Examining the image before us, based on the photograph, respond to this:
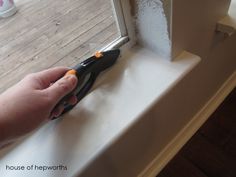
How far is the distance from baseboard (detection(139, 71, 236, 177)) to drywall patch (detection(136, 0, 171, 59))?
0.41m

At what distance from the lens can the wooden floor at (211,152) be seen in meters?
0.90

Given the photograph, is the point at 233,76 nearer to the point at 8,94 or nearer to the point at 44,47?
the point at 44,47

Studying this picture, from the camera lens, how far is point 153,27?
567 millimetres

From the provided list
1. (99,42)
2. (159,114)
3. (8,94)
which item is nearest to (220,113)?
(159,114)

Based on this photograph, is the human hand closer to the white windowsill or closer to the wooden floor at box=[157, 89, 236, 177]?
the white windowsill

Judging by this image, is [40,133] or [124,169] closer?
[40,133]

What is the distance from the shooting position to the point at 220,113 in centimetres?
103

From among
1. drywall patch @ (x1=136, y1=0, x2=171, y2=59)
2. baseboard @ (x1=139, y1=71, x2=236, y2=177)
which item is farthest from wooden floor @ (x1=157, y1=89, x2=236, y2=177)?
drywall patch @ (x1=136, y1=0, x2=171, y2=59)

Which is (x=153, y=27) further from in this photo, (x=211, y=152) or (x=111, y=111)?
(x=211, y=152)

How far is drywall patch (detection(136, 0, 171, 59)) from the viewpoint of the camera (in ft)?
1.71

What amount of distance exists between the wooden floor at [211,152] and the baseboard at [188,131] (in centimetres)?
3

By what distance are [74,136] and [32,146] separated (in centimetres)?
9

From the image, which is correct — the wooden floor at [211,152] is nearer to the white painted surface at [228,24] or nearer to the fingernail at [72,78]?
the white painted surface at [228,24]

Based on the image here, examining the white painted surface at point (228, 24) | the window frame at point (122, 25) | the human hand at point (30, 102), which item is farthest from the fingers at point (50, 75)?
→ the white painted surface at point (228, 24)
